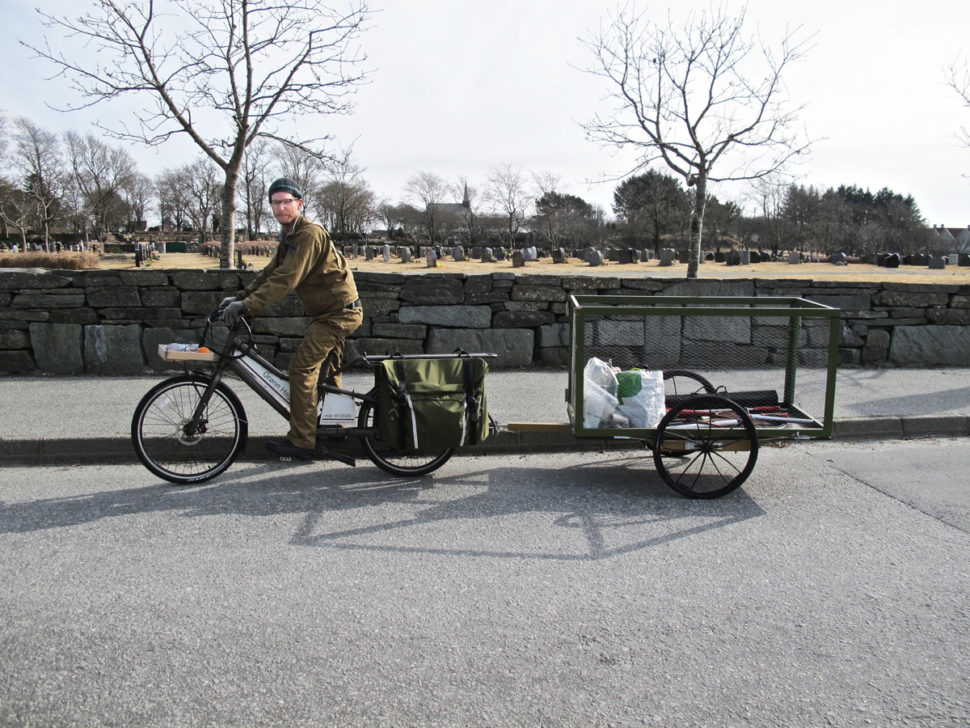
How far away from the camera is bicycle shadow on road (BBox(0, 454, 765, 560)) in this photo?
410 cm

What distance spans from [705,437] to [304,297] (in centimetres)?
287

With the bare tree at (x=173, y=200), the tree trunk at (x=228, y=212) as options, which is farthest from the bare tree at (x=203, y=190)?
the tree trunk at (x=228, y=212)

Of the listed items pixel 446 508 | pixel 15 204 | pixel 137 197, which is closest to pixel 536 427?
pixel 446 508

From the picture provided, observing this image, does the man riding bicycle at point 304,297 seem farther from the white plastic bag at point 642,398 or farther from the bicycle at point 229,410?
the white plastic bag at point 642,398

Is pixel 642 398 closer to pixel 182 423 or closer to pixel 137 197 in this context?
pixel 182 423

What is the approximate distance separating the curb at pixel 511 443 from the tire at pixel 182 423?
0.44 m

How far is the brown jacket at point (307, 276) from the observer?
475 cm

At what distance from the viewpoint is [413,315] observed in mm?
8664

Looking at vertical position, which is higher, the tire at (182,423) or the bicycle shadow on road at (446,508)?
the tire at (182,423)

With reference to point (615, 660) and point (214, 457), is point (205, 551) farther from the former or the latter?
point (615, 660)

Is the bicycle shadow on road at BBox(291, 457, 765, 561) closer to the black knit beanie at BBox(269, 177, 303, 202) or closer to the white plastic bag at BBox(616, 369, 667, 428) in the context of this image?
the white plastic bag at BBox(616, 369, 667, 428)

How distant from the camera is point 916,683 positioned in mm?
2781

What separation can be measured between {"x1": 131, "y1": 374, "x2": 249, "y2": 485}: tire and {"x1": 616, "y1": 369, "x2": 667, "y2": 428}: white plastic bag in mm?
2621

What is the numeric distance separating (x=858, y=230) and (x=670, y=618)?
188 ft
